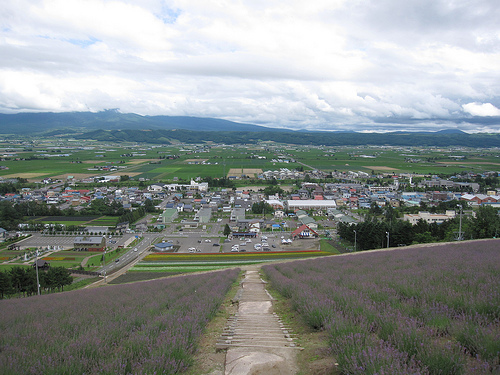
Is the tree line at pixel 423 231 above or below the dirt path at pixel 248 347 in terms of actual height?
below

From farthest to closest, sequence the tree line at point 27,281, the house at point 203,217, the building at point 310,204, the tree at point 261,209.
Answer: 1. the building at point 310,204
2. the tree at point 261,209
3. the house at point 203,217
4. the tree line at point 27,281

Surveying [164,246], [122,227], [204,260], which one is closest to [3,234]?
[122,227]

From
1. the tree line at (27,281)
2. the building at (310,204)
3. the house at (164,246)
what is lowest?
the house at (164,246)

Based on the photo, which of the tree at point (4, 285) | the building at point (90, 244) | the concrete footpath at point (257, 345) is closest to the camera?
the concrete footpath at point (257, 345)

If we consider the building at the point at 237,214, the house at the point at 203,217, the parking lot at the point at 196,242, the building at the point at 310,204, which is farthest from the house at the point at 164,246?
the building at the point at 310,204

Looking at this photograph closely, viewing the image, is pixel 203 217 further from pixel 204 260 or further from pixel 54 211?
pixel 54 211

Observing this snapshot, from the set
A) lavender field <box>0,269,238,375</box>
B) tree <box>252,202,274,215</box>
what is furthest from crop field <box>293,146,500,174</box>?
lavender field <box>0,269,238,375</box>

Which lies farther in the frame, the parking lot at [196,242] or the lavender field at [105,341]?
the parking lot at [196,242]

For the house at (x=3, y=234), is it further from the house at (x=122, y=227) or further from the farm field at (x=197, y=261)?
the farm field at (x=197, y=261)
